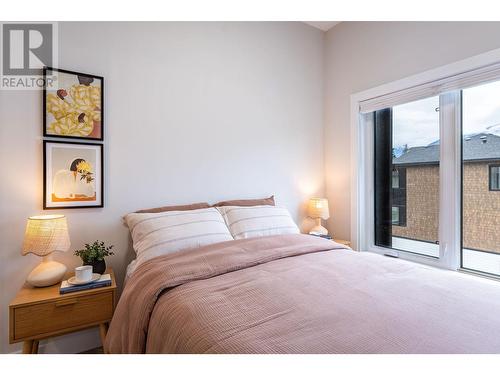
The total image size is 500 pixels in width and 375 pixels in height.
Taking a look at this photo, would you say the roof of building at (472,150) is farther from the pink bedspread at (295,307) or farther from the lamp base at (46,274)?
the lamp base at (46,274)

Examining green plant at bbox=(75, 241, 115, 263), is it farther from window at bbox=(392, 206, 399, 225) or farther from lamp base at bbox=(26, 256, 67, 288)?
window at bbox=(392, 206, 399, 225)

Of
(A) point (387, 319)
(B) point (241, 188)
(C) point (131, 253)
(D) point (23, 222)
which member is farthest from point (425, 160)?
(D) point (23, 222)

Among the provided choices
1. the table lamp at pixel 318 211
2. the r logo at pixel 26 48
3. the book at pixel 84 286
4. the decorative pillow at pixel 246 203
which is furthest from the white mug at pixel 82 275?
the table lamp at pixel 318 211

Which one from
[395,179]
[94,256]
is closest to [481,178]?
[395,179]

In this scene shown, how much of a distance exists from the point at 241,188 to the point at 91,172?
121 cm

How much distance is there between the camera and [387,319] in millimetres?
924

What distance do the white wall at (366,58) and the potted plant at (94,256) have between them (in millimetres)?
2276

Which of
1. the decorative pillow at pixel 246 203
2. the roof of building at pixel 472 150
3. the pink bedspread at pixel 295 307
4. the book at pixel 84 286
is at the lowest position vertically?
the book at pixel 84 286

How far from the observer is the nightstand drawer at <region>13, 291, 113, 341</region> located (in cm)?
135

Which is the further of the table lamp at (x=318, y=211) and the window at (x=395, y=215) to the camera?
the table lamp at (x=318, y=211)

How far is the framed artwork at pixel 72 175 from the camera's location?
171 cm

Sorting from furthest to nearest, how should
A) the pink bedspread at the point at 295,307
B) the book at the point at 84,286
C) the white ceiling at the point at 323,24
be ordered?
the white ceiling at the point at 323,24
the book at the point at 84,286
the pink bedspread at the point at 295,307
